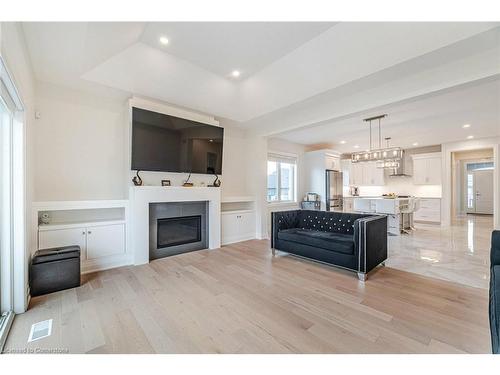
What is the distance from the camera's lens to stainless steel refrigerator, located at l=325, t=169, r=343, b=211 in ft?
22.8

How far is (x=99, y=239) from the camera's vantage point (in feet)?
10.8

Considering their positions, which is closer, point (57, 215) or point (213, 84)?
point (57, 215)

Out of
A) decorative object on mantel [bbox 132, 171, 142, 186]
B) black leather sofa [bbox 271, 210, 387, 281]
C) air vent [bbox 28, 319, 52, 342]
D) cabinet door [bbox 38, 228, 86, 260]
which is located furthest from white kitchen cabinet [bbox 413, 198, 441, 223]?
air vent [bbox 28, 319, 52, 342]

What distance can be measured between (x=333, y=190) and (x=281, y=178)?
185 centimetres

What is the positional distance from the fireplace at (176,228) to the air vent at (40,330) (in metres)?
1.84

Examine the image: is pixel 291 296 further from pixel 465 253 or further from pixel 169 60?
pixel 465 253

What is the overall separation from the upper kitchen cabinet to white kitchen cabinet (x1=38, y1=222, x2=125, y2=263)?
9.08 metres

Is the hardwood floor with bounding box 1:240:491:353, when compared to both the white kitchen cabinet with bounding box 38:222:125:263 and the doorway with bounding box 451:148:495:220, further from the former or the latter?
the doorway with bounding box 451:148:495:220

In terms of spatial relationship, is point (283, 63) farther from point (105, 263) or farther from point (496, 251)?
point (105, 263)

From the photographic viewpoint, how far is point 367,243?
116 inches

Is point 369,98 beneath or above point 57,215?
above
